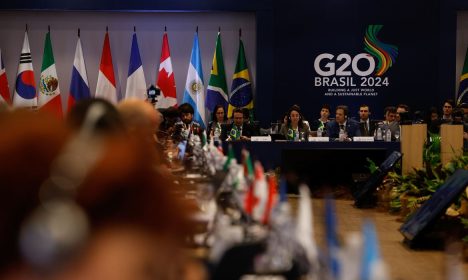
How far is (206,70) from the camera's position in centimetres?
1093

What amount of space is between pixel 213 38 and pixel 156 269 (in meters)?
10.6

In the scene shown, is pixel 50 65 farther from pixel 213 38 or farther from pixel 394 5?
pixel 394 5

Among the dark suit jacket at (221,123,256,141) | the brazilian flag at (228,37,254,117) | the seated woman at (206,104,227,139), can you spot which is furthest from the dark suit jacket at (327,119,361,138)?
the brazilian flag at (228,37,254,117)

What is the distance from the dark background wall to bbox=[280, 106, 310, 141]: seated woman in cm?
167

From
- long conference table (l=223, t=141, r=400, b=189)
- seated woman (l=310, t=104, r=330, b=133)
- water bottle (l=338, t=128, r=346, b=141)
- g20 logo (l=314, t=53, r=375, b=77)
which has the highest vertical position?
g20 logo (l=314, t=53, r=375, b=77)

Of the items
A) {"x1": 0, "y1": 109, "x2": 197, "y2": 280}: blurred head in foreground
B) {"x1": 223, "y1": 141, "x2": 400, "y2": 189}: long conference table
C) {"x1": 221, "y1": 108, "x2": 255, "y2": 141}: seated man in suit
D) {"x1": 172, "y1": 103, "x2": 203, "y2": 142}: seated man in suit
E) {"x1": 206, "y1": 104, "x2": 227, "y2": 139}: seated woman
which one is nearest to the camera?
{"x1": 0, "y1": 109, "x2": 197, "y2": 280}: blurred head in foreground

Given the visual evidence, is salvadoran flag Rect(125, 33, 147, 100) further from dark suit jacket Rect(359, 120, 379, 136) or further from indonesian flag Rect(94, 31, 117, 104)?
dark suit jacket Rect(359, 120, 379, 136)

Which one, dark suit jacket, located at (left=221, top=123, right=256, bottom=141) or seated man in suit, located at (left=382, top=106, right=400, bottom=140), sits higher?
seated man in suit, located at (left=382, top=106, right=400, bottom=140)

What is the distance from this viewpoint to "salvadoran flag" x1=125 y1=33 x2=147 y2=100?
34.6 ft

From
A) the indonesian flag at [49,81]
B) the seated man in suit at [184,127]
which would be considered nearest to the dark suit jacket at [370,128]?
the seated man in suit at [184,127]

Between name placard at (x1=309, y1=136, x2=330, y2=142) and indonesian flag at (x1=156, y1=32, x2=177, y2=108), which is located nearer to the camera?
name placard at (x1=309, y1=136, x2=330, y2=142)

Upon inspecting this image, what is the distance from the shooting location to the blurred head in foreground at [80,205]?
48cm

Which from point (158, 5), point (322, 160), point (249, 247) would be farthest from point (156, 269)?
point (158, 5)

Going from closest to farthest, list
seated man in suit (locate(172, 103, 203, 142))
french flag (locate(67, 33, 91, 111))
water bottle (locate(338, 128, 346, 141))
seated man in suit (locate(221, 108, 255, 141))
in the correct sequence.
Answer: seated man in suit (locate(172, 103, 203, 142)) → water bottle (locate(338, 128, 346, 141)) → seated man in suit (locate(221, 108, 255, 141)) → french flag (locate(67, 33, 91, 111))
